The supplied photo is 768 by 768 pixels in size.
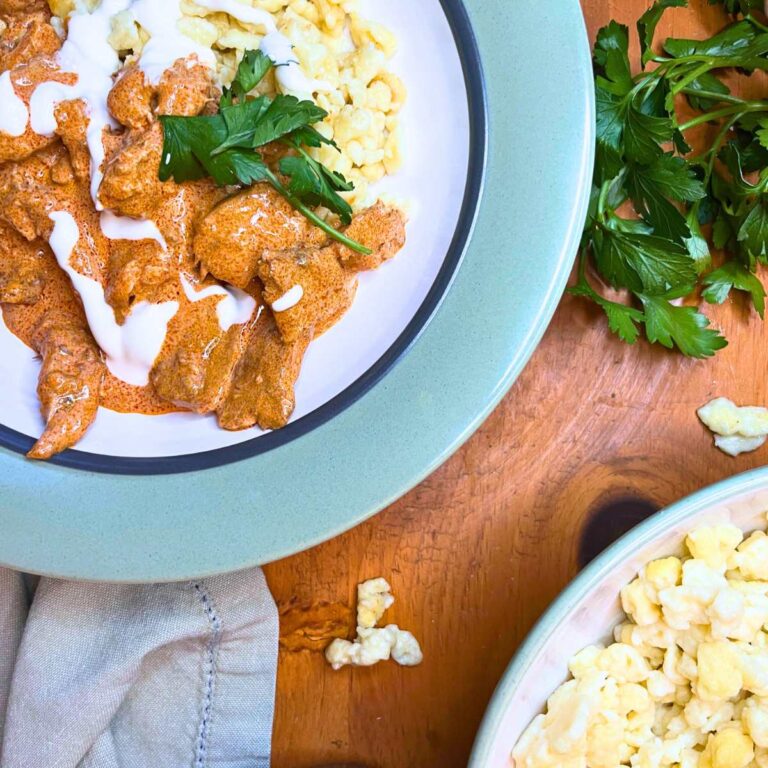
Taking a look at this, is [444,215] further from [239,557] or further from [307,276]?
[239,557]

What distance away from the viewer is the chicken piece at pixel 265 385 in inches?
80.6

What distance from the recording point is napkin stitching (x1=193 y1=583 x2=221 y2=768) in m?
2.37

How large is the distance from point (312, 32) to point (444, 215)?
0.52 metres

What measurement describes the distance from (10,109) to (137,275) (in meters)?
0.45

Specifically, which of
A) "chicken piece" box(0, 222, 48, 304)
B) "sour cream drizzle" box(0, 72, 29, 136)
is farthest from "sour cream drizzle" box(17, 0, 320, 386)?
"chicken piece" box(0, 222, 48, 304)

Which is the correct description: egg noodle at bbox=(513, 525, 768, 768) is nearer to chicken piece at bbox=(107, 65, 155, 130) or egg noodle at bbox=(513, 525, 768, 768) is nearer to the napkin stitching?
the napkin stitching

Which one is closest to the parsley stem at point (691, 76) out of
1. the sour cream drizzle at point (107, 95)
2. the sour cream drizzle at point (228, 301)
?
the sour cream drizzle at point (107, 95)

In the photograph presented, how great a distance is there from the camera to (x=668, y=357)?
236cm

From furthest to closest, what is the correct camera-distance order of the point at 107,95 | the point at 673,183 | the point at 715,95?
the point at 715,95 < the point at 673,183 < the point at 107,95

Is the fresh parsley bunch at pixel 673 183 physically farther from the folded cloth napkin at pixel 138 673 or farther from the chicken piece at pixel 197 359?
the folded cloth napkin at pixel 138 673

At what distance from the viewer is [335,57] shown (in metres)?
2.17

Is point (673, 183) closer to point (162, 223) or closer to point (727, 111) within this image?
point (727, 111)

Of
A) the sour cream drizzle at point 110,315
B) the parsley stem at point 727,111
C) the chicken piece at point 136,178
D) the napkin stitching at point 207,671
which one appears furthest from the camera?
the napkin stitching at point 207,671

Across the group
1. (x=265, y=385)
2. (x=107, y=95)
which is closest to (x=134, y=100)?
(x=107, y=95)
